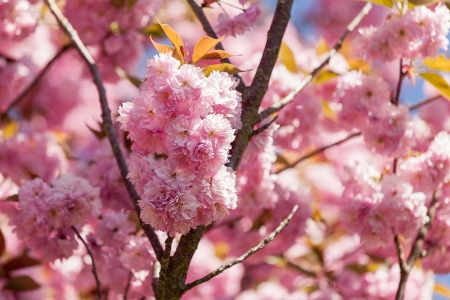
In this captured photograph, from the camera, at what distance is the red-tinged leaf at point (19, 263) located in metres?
2.15

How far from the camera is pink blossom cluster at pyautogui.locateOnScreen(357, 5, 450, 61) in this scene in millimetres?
1736

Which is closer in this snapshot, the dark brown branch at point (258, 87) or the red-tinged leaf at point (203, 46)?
the red-tinged leaf at point (203, 46)

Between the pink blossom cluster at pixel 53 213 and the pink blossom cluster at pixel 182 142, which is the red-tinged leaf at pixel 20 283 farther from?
the pink blossom cluster at pixel 182 142

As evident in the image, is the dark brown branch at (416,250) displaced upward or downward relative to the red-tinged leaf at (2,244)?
downward

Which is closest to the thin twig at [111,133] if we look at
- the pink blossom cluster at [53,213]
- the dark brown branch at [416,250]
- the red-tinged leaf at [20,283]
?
the pink blossom cluster at [53,213]

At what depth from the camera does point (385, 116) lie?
74.5 inches

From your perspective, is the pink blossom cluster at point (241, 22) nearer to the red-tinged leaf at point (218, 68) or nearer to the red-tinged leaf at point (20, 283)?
the red-tinged leaf at point (218, 68)

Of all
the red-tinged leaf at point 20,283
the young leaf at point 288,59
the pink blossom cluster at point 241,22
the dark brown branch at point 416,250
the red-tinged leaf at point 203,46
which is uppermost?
the young leaf at point 288,59

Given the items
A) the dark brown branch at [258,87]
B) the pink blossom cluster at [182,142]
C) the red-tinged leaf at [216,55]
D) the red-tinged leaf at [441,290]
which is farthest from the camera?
the red-tinged leaf at [441,290]

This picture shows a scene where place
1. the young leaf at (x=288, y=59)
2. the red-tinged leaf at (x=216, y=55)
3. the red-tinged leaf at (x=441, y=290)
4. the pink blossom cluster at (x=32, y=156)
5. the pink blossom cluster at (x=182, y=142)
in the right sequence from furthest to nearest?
the pink blossom cluster at (x=32, y=156)
the red-tinged leaf at (x=441, y=290)
the young leaf at (x=288, y=59)
the red-tinged leaf at (x=216, y=55)
the pink blossom cluster at (x=182, y=142)

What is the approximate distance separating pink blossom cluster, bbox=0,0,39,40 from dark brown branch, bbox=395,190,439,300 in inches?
56.0

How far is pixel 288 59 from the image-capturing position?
2.28 meters

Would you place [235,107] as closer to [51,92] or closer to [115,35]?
[115,35]

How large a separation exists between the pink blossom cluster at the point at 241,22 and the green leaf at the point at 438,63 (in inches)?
21.0
